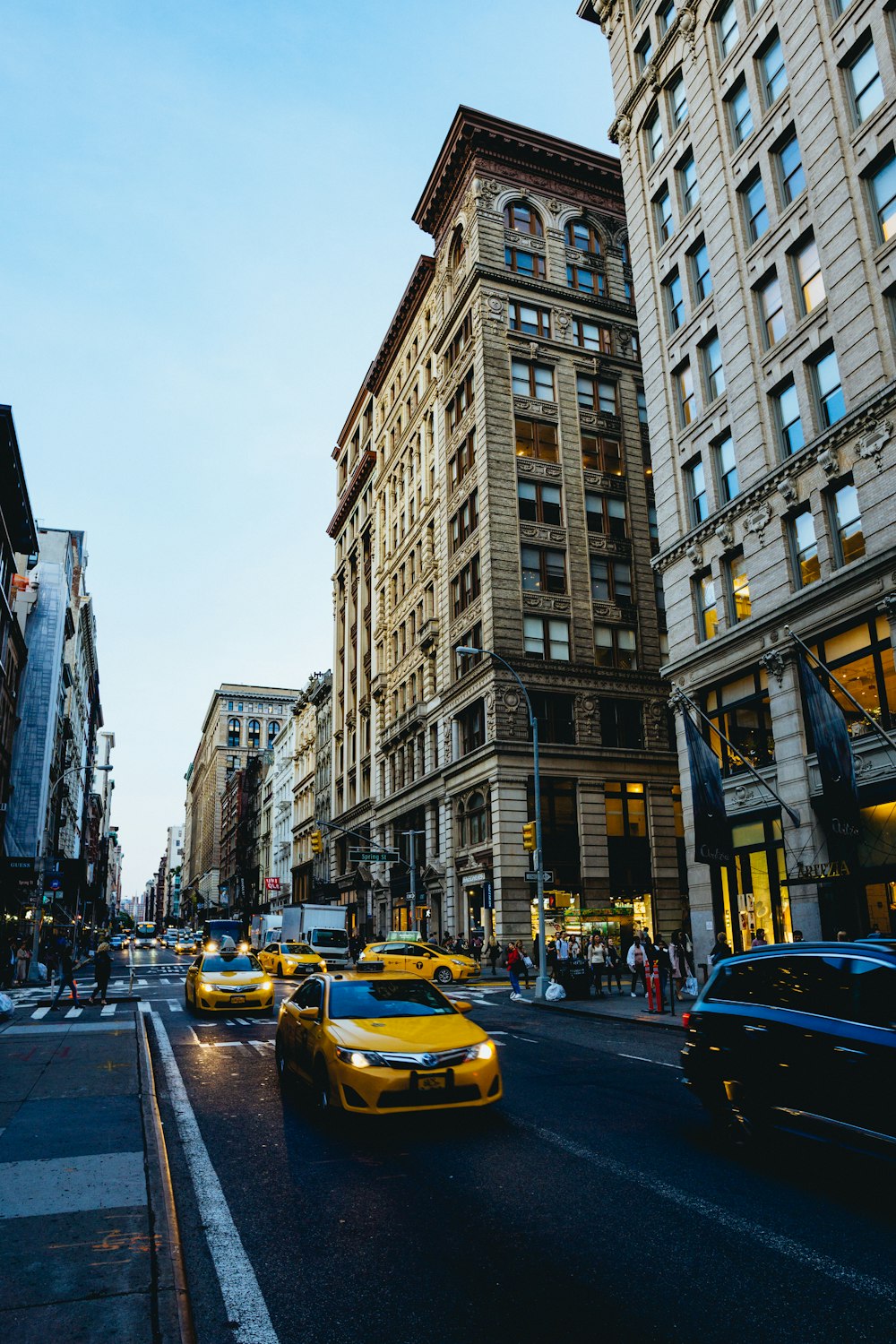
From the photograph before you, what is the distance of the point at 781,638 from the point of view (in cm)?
2512

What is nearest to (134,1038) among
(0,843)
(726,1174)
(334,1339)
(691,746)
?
(726,1174)

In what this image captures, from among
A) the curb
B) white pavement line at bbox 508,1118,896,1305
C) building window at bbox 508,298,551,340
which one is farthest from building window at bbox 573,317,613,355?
white pavement line at bbox 508,1118,896,1305

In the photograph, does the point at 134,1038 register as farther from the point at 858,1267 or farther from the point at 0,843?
the point at 0,843

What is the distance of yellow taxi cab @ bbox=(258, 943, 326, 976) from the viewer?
3560cm

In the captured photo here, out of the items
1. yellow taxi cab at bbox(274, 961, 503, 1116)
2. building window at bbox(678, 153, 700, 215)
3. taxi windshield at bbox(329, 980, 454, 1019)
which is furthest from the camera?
building window at bbox(678, 153, 700, 215)

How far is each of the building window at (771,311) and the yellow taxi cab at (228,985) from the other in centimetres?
2286

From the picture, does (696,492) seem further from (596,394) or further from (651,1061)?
(596,394)

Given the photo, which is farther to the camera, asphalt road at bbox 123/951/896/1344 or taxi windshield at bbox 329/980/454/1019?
taxi windshield at bbox 329/980/454/1019

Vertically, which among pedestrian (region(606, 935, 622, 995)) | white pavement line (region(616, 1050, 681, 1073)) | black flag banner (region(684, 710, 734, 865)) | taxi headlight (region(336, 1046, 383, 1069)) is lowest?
pedestrian (region(606, 935, 622, 995))

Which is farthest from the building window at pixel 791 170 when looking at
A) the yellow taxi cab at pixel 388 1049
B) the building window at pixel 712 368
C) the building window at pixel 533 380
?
the yellow taxi cab at pixel 388 1049

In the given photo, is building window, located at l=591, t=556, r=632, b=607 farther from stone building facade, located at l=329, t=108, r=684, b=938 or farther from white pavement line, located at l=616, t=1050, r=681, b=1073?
white pavement line, located at l=616, t=1050, r=681, b=1073

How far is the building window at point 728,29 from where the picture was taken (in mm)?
29248

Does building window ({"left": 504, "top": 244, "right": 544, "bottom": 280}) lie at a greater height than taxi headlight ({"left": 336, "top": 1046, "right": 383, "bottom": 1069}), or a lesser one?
greater

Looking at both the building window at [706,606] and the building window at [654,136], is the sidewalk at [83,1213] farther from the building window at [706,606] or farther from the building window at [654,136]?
the building window at [654,136]
